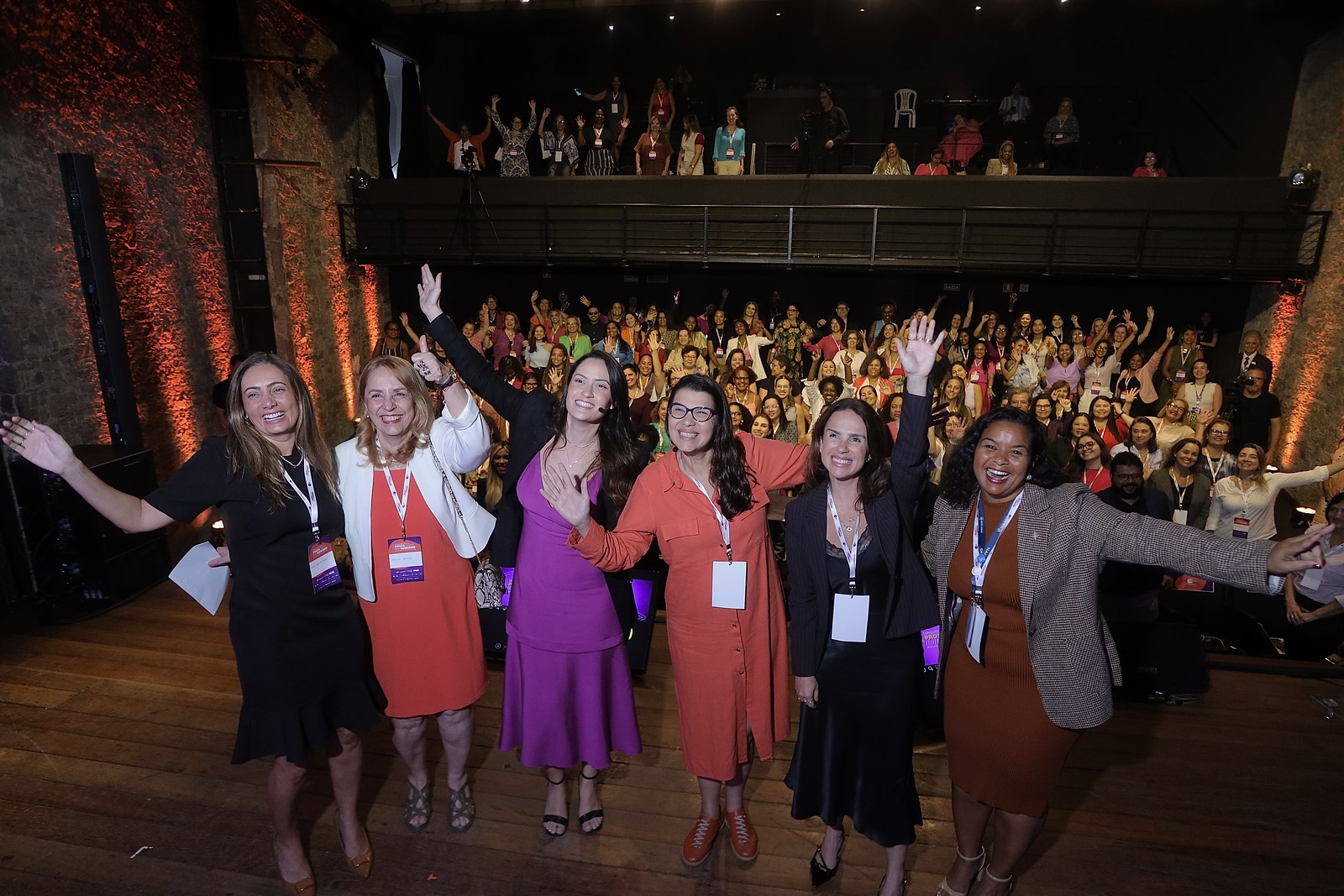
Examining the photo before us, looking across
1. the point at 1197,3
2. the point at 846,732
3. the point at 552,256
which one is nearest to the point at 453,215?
the point at 552,256

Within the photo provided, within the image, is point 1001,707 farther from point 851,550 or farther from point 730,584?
point 730,584

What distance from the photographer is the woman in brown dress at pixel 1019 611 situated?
70.6 inches

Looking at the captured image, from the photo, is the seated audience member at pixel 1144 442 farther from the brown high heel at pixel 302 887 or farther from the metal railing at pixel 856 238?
the brown high heel at pixel 302 887

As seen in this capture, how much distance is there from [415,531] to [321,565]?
28 cm

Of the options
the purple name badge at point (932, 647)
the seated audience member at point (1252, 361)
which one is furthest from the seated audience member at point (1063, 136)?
the purple name badge at point (932, 647)

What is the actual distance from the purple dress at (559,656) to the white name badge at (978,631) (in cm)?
108

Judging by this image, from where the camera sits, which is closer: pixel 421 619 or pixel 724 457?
pixel 724 457

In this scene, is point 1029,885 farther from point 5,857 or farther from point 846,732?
point 5,857

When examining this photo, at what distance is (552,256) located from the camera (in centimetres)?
902

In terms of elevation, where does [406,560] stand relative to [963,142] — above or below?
below

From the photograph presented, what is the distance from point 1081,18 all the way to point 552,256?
7.93 meters

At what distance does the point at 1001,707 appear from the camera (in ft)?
6.35

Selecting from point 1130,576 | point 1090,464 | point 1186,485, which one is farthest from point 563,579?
point 1186,485

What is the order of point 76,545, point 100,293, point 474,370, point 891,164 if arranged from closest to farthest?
point 474,370 → point 76,545 → point 100,293 → point 891,164
